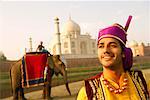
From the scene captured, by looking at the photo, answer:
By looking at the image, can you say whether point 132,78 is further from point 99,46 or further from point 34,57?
point 34,57

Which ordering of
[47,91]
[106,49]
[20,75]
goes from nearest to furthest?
[106,49], [20,75], [47,91]

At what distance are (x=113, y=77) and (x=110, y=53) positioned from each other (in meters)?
0.10

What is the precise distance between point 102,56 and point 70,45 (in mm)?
28086

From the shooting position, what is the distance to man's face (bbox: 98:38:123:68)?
1187mm

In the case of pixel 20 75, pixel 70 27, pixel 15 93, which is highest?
pixel 70 27

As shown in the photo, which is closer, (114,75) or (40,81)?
(114,75)

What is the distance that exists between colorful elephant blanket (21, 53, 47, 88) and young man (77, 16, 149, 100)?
5.43 m

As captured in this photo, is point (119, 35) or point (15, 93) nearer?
point (119, 35)

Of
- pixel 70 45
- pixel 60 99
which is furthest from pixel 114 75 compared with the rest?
pixel 70 45

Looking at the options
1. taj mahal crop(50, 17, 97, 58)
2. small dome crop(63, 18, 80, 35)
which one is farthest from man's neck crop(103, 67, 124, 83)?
small dome crop(63, 18, 80, 35)

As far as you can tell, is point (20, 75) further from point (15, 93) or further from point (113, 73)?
point (113, 73)

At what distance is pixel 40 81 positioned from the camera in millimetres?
6898

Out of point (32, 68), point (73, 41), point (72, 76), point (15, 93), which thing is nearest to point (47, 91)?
point (15, 93)

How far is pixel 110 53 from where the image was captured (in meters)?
1.19
